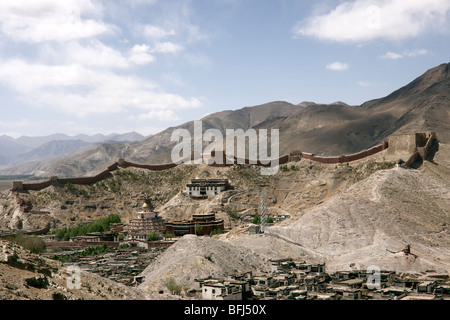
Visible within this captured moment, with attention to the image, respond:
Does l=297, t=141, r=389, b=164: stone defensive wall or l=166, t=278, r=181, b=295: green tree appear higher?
l=297, t=141, r=389, b=164: stone defensive wall

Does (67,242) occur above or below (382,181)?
below

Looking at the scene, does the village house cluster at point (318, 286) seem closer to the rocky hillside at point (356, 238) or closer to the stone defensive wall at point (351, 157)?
the rocky hillside at point (356, 238)

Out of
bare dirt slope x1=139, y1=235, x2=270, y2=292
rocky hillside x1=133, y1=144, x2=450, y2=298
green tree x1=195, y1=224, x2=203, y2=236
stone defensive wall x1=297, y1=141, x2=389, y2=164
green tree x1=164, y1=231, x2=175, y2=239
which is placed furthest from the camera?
stone defensive wall x1=297, y1=141, x2=389, y2=164

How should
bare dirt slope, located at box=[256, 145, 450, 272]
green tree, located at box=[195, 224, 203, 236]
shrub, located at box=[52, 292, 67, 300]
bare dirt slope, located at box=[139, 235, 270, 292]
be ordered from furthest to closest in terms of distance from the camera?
green tree, located at box=[195, 224, 203, 236], bare dirt slope, located at box=[256, 145, 450, 272], bare dirt slope, located at box=[139, 235, 270, 292], shrub, located at box=[52, 292, 67, 300]

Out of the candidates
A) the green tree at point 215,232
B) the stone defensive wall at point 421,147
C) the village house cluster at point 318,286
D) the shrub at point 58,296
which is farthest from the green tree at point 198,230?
the shrub at point 58,296

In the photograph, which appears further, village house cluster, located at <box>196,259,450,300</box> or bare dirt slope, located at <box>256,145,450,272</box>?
Answer: bare dirt slope, located at <box>256,145,450,272</box>

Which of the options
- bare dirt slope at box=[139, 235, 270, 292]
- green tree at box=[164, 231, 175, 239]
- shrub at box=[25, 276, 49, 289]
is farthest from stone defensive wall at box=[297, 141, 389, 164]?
shrub at box=[25, 276, 49, 289]

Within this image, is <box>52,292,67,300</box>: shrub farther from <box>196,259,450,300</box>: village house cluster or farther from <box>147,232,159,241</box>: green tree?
<box>147,232,159,241</box>: green tree
